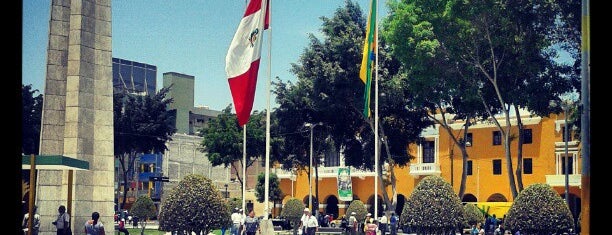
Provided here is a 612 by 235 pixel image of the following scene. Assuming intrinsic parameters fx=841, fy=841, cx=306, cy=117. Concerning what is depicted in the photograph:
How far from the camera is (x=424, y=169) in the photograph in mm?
61125

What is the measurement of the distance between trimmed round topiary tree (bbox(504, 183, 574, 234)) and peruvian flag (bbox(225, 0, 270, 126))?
41.6 ft

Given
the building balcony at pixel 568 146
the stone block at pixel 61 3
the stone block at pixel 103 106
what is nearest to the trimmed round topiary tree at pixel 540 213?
the stone block at pixel 103 106

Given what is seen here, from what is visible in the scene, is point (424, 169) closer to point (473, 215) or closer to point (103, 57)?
point (473, 215)

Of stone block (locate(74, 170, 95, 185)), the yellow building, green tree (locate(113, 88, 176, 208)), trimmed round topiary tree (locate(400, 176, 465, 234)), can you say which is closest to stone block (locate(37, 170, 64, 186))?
stone block (locate(74, 170, 95, 185))

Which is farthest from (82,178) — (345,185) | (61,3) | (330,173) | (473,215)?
(330,173)

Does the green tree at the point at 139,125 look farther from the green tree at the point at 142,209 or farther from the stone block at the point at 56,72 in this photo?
the stone block at the point at 56,72

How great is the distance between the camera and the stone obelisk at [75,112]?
22.7 m

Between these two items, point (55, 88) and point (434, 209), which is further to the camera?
point (434, 209)

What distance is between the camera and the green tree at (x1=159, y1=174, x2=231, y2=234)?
24.7m

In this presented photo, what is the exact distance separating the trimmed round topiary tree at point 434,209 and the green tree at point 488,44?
826 centimetres

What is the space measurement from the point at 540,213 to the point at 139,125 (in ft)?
106

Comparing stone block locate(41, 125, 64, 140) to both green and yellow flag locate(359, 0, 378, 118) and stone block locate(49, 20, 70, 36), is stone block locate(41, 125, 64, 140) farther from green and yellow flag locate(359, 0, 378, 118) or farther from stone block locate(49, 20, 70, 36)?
green and yellow flag locate(359, 0, 378, 118)

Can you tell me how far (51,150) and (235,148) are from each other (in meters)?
38.1

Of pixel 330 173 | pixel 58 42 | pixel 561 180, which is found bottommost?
pixel 561 180
